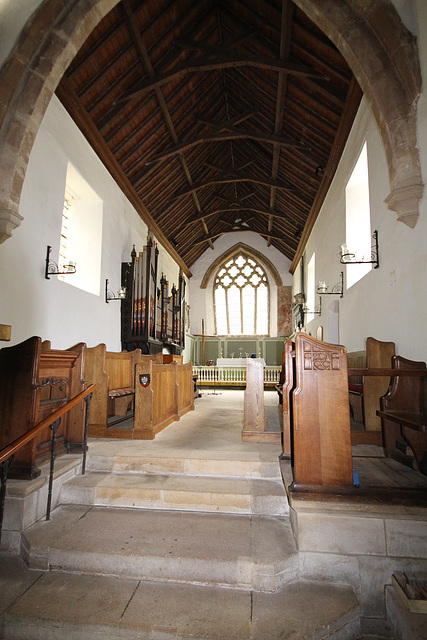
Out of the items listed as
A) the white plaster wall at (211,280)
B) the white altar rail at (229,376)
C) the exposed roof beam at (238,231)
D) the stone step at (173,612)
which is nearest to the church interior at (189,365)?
the stone step at (173,612)

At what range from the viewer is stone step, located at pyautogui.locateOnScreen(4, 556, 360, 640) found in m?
1.46

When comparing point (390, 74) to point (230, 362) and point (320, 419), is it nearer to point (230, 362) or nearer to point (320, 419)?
point (320, 419)

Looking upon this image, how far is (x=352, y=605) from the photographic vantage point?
1.61 m

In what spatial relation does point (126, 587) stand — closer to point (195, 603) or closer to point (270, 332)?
point (195, 603)

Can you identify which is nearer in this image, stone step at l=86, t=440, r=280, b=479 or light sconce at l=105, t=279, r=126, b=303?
stone step at l=86, t=440, r=280, b=479

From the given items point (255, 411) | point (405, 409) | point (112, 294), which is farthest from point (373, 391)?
point (112, 294)

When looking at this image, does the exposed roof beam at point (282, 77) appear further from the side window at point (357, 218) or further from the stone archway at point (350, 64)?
the side window at point (357, 218)

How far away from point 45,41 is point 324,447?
15.1ft

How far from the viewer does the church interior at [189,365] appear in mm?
1761

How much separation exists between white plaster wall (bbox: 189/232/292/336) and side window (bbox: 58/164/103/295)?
786 centimetres

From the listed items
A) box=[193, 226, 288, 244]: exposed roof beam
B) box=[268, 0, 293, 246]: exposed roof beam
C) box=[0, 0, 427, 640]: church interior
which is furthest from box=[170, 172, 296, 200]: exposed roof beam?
box=[193, 226, 288, 244]: exposed roof beam

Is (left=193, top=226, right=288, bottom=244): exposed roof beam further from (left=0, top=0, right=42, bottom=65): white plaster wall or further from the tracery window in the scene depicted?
(left=0, top=0, right=42, bottom=65): white plaster wall

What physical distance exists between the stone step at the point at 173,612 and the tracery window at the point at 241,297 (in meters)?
11.6

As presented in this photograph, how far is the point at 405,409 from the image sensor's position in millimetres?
2654
